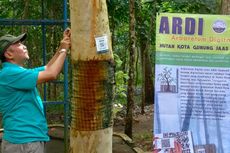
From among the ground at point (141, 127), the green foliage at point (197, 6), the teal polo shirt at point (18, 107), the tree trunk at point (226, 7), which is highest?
the green foliage at point (197, 6)

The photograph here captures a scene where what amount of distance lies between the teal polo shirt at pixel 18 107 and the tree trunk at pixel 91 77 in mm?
413

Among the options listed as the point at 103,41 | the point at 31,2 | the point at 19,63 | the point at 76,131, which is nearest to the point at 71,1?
the point at 103,41

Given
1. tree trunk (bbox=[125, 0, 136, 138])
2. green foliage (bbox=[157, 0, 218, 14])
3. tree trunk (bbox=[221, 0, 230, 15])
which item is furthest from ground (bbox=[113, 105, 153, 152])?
tree trunk (bbox=[221, 0, 230, 15])

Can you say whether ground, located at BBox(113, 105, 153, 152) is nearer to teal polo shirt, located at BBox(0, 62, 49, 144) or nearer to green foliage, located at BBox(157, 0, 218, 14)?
green foliage, located at BBox(157, 0, 218, 14)

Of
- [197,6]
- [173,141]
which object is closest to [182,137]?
[173,141]

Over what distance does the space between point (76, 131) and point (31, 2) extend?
6145mm

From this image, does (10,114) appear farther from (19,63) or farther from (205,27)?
(205,27)

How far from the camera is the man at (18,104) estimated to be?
3.21 m

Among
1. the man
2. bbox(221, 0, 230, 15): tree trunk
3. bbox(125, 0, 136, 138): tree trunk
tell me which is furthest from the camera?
bbox(125, 0, 136, 138): tree trunk

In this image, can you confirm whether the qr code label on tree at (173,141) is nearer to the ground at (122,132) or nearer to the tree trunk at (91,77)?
the tree trunk at (91,77)

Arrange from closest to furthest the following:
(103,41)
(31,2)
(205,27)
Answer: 1. (103,41)
2. (205,27)
3. (31,2)

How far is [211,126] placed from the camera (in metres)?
3.99

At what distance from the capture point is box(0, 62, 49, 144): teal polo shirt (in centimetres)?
322

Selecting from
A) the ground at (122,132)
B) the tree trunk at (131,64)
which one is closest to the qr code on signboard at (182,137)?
the ground at (122,132)
